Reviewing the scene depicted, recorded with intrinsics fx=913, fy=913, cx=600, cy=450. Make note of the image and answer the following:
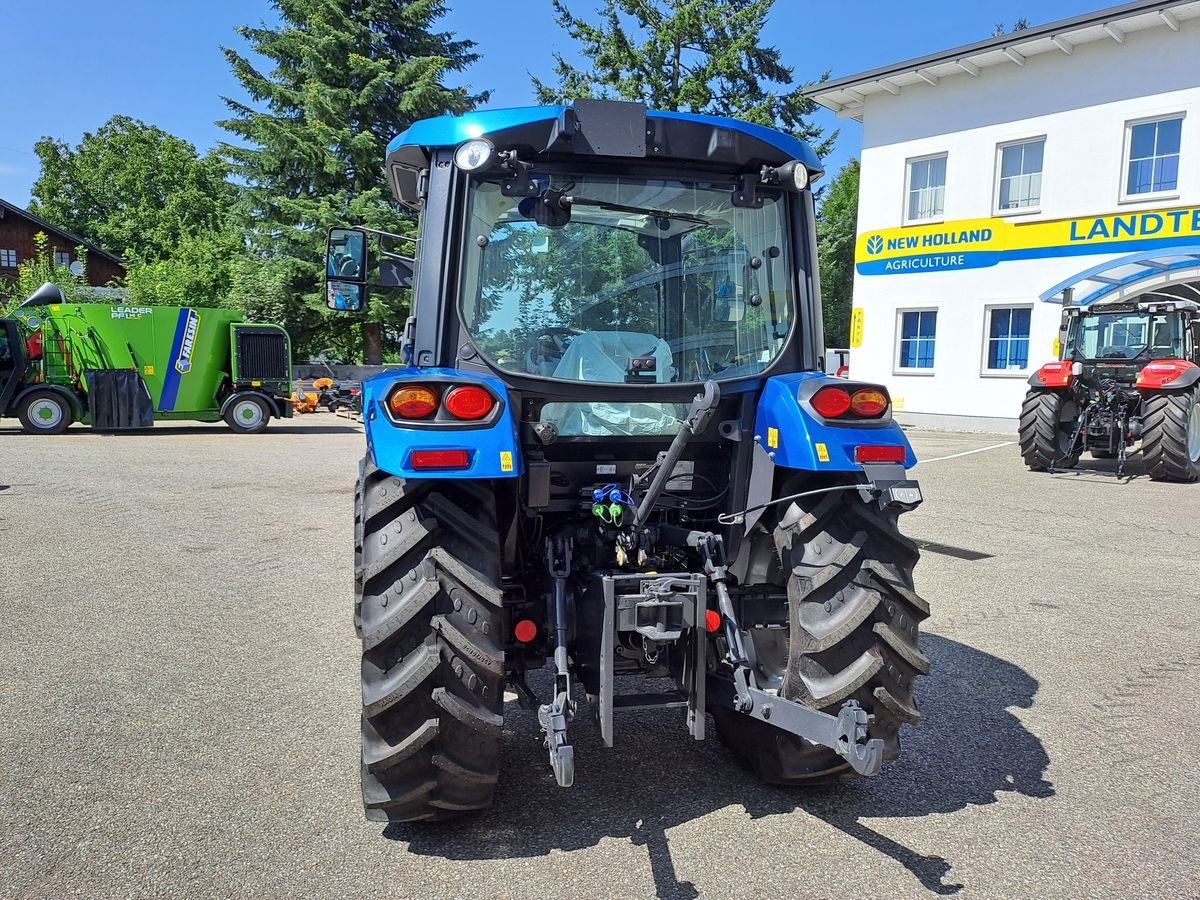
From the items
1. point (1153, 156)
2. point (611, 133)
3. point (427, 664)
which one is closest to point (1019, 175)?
point (1153, 156)

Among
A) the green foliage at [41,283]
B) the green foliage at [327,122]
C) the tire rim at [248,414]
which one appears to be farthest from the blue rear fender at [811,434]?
the green foliage at [41,283]

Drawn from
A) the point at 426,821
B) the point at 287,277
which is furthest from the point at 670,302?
the point at 287,277

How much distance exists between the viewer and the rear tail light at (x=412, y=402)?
9.24ft

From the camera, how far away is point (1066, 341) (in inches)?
520

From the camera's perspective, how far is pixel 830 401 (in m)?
3.08

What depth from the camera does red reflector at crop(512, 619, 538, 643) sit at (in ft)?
10.3

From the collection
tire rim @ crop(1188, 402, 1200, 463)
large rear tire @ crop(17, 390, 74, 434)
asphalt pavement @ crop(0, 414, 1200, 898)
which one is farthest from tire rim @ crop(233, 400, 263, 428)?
tire rim @ crop(1188, 402, 1200, 463)

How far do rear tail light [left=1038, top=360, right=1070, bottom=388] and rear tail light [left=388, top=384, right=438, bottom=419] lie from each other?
11715mm

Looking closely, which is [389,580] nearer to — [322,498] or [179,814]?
[179,814]

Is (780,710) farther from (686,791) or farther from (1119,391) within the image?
(1119,391)

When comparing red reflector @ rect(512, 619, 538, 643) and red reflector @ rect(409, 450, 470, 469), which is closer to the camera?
red reflector @ rect(409, 450, 470, 469)

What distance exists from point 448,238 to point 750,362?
119 centimetres

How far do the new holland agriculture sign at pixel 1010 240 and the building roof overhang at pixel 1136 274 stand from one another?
1.45 feet

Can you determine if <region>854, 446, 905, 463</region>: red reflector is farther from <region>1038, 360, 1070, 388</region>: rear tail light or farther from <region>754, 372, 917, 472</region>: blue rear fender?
<region>1038, 360, 1070, 388</region>: rear tail light
